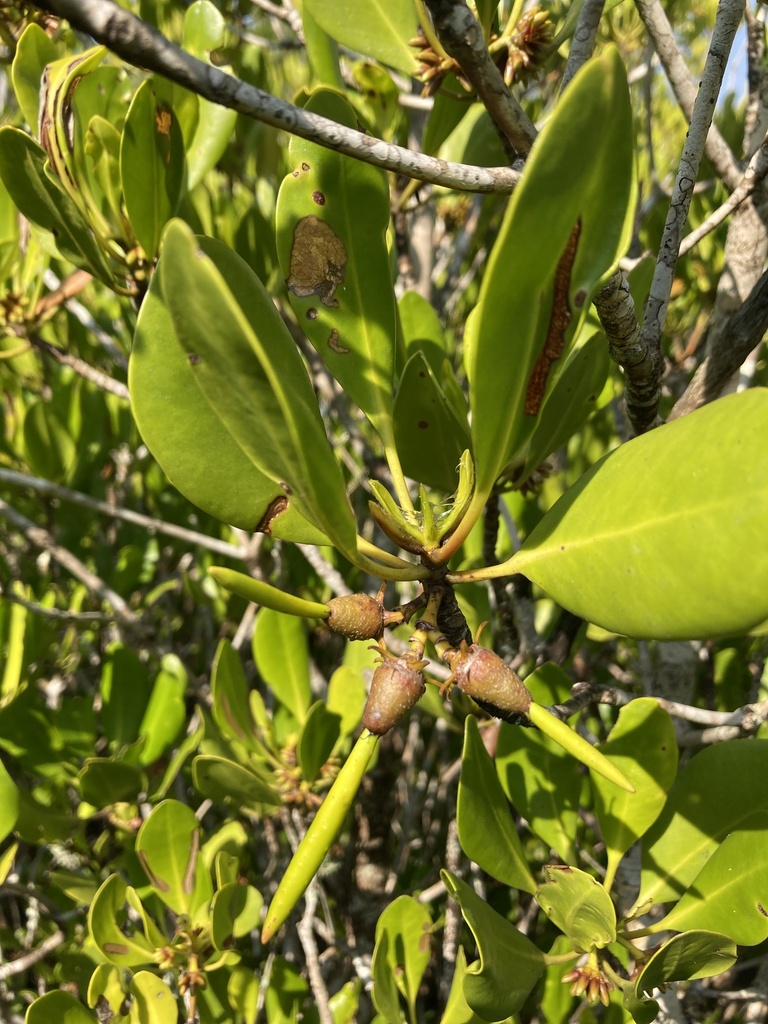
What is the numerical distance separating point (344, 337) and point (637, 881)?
0.67 m

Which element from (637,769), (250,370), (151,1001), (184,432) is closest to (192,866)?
(151,1001)

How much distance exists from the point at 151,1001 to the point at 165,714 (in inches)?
15.6

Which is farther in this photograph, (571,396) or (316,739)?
(316,739)

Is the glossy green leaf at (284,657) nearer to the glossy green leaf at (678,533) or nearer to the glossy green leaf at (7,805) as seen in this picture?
the glossy green leaf at (7,805)

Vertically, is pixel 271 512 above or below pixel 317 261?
below

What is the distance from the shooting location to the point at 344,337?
2.05 feet

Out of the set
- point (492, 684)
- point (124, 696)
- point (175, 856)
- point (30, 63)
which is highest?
point (30, 63)

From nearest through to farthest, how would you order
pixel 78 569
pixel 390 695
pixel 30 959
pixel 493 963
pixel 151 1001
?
pixel 390 695 < pixel 493 963 < pixel 151 1001 < pixel 30 959 < pixel 78 569

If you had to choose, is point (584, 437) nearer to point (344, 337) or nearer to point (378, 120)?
point (378, 120)

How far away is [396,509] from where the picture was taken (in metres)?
0.54

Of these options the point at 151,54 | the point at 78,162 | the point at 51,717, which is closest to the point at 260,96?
the point at 151,54

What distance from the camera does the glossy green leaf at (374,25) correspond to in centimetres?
79

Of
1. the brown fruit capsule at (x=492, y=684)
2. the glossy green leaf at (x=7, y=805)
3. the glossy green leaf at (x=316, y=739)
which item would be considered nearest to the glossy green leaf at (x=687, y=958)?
the brown fruit capsule at (x=492, y=684)

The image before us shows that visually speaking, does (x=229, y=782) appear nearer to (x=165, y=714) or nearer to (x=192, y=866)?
(x=192, y=866)
